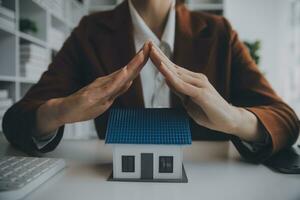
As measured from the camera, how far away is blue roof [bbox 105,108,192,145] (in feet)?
1.14

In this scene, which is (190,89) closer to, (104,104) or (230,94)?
(104,104)

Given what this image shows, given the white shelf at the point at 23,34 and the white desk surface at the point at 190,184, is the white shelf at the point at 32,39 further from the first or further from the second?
the white desk surface at the point at 190,184

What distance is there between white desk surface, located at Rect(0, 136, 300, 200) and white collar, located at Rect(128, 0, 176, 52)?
0.97 feet

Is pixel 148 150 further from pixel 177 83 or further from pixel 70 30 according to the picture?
pixel 70 30

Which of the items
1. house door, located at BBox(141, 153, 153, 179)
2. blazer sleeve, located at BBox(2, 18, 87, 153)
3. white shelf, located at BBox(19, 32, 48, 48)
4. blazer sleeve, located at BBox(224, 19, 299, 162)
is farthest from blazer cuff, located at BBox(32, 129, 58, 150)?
white shelf, located at BBox(19, 32, 48, 48)

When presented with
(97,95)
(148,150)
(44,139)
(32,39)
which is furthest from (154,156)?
(32,39)

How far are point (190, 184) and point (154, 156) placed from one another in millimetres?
57

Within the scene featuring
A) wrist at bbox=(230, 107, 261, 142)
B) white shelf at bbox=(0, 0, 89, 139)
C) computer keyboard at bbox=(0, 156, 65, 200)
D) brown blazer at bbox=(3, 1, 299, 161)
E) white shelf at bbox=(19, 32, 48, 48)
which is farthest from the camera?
white shelf at bbox=(19, 32, 48, 48)

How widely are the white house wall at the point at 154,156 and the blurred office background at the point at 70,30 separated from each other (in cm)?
25

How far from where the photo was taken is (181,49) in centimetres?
65

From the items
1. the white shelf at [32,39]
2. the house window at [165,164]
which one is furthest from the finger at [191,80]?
the white shelf at [32,39]

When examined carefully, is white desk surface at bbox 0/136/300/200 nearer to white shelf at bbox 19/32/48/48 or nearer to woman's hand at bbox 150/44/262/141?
woman's hand at bbox 150/44/262/141

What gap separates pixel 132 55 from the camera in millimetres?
661

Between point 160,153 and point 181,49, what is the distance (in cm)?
36
